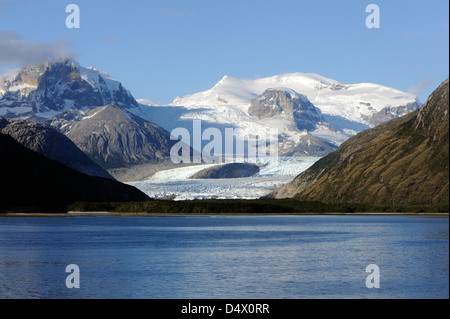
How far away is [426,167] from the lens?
178750 mm

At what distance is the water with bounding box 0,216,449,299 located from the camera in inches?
2042

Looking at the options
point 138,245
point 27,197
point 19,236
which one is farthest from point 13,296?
point 27,197

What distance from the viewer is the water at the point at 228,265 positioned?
2042 inches

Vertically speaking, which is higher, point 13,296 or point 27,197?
point 27,197

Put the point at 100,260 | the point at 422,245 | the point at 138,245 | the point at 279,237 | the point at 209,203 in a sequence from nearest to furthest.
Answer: the point at 100,260 < the point at 422,245 < the point at 138,245 < the point at 279,237 < the point at 209,203

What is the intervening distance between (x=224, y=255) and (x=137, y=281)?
64.4 feet

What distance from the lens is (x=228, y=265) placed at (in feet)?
217

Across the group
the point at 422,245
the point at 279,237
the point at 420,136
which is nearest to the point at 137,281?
the point at 422,245

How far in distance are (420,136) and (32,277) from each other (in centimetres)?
15793
